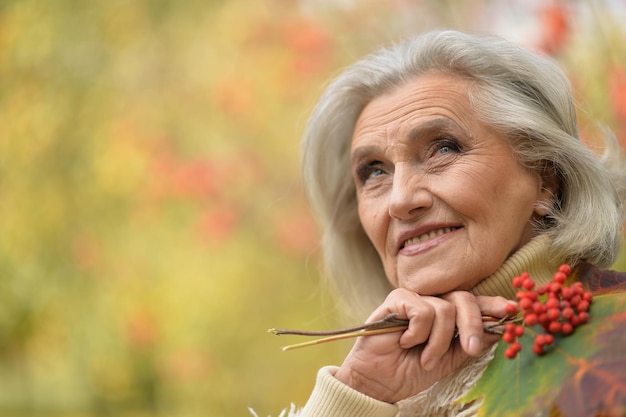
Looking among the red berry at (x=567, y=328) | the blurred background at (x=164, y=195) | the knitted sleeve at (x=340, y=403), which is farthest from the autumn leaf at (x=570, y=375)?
the blurred background at (x=164, y=195)

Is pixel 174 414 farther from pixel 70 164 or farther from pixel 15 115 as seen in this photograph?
pixel 15 115

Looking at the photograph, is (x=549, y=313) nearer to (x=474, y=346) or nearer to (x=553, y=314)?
(x=553, y=314)

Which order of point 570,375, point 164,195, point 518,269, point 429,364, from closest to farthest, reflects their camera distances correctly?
point 570,375, point 429,364, point 518,269, point 164,195

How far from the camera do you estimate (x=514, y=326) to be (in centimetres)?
125

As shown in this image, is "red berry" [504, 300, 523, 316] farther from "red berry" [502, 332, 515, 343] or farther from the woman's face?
the woman's face

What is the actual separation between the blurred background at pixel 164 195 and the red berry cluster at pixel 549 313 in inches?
137

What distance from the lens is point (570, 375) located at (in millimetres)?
1130

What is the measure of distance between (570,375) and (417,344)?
355 millimetres

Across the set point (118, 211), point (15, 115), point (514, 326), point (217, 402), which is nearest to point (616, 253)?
point (514, 326)

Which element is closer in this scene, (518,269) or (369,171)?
(518,269)

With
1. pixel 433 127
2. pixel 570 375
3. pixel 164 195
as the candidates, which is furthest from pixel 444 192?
pixel 164 195

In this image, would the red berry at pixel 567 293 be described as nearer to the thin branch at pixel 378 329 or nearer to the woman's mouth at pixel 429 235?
the thin branch at pixel 378 329

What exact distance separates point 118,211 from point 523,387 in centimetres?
459

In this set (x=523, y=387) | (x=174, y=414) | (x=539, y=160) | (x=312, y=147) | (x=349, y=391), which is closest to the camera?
(x=523, y=387)
